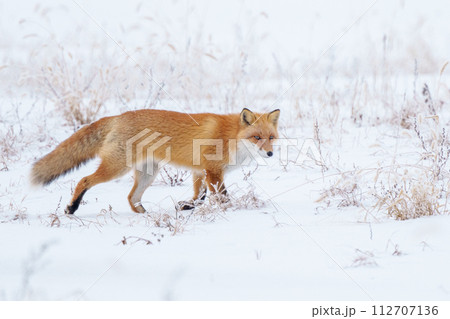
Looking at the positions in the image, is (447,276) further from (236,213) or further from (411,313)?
(236,213)

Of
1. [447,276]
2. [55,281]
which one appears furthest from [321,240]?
[55,281]

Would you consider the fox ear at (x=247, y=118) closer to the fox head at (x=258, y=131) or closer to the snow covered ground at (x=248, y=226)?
the fox head at (x=258, y=131)

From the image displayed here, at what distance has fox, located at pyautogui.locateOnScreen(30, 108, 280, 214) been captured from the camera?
413 cm

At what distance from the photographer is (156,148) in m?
4.27

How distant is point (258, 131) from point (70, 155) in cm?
171

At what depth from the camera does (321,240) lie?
2.92 m

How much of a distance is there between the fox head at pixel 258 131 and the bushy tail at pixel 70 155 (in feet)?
4.10

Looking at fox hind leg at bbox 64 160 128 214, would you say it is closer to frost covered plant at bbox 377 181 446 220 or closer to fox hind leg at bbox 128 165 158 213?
fox hind leg at bbox 128 165 158 213

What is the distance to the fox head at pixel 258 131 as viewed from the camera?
175 inches

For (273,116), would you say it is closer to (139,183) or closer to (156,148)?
(156,148)

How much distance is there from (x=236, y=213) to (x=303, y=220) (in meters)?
0.59

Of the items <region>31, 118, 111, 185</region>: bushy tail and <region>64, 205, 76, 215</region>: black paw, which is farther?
<region>31, 118, 111, 185</region>: bushy tail

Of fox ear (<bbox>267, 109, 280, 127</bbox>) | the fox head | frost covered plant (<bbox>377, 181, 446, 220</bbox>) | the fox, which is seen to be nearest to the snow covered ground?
frost covered plant (<bbox>377, 181, 446, 220</bbox>)

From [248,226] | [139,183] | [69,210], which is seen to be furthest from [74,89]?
[248,226]
